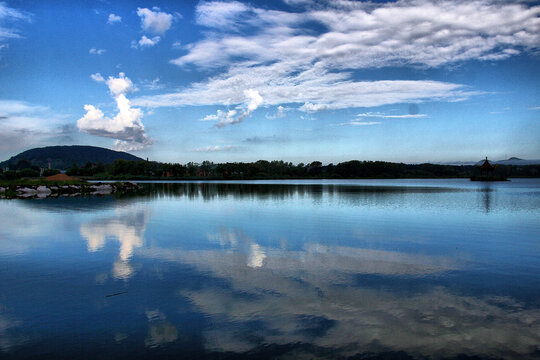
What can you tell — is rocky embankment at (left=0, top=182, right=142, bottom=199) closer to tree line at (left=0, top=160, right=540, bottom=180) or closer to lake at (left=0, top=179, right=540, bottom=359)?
lake at (left=0, top=179, right=540, bottom=359)

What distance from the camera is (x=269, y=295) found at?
7.62 meters

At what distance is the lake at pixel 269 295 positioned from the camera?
5.53 metres

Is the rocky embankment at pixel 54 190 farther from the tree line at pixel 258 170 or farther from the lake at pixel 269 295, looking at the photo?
the tree line at pixel 258 170

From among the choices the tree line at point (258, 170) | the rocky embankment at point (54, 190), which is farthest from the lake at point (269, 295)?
the tree line at point (258, 170)

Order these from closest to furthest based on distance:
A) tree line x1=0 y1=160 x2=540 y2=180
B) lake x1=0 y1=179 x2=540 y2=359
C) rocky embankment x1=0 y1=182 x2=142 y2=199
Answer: lake x1=0 y1=179 x2=540 y2=359 → rocky embankment x1=0 y1=182 x2=142 y2=199 → tree line x1=0 y1=160 x2=540 y2=180

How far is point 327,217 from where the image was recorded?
20859mm

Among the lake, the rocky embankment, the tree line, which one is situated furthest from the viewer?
the tree line

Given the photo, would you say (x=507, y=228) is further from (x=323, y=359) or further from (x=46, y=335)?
(x=46, y=335)

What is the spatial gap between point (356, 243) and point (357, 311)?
22.1 feet

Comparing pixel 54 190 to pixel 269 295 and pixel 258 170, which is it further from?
pixel 258 170

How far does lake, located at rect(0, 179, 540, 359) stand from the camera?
218 inches

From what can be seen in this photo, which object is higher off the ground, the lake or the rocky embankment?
the rocky embankment

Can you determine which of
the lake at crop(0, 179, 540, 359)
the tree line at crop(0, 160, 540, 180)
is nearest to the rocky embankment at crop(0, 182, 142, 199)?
the lake at crop(0, 179, 540, 359)

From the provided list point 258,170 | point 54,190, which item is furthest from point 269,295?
point 258,170
